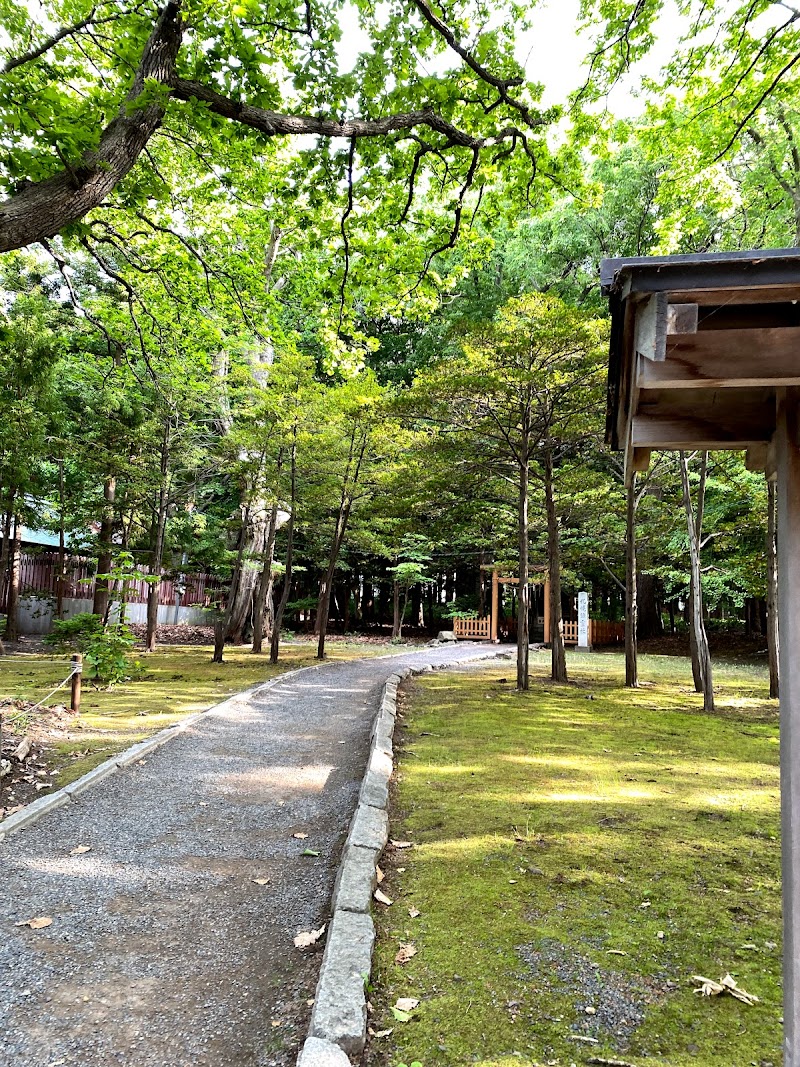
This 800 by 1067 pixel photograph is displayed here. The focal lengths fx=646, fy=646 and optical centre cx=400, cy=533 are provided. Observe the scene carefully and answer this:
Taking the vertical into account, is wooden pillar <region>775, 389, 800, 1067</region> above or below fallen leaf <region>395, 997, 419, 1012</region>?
above

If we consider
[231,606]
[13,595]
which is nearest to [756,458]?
[231,606]

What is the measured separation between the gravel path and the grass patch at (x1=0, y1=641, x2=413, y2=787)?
0.78 meters

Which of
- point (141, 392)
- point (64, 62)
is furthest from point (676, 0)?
point (141, 392)

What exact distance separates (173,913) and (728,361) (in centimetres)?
368

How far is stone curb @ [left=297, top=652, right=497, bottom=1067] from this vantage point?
2273 millimetres

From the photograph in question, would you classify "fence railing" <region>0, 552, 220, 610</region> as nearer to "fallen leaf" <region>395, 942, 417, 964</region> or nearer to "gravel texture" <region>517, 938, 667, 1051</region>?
"fallen leaf" <region>395, 942, 417, 964</region>

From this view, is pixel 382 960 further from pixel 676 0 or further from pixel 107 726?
pixel 676 0

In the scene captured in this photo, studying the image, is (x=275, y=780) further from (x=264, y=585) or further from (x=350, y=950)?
(x=264, y=585)

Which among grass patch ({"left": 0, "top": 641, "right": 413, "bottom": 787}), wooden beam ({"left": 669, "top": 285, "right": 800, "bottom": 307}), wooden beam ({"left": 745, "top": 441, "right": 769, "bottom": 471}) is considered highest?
wooden beam ({"left": 669, "top": 285, "right": 800, "bottom": 307})

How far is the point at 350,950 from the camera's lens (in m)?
2.86

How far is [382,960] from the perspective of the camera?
116 inches

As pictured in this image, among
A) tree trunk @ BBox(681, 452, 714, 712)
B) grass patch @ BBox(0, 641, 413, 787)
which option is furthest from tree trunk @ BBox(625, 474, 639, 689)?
grass patch @ BBox(0, 641, 413, 787)

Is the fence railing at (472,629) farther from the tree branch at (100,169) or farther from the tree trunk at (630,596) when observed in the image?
the tree branch at (100,169)

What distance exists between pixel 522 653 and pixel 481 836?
25.6 ft
